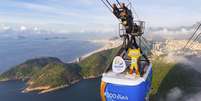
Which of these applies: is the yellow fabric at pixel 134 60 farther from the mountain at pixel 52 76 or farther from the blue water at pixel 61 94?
the mountain at pixel 52 76

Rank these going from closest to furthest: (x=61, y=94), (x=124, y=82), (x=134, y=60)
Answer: (x=124, y=82) → (x=134, y=60) → (x=61, y=94)

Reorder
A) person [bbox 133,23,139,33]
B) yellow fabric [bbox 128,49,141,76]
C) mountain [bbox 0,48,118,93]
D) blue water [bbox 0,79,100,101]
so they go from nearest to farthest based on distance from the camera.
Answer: yellow fabric [bbox 128,49,141,76]
person [bbox 133,23,139,33]
blue water [bbox 0,79,100,101]
mountain [bbox 0,48,118,93]

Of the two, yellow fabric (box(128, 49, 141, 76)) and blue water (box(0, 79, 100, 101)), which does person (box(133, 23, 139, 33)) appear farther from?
blue water (box(0, 79, 100, 101))

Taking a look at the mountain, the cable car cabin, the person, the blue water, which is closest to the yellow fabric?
the cable car cabin

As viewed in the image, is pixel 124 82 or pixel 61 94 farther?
pixel 61 94

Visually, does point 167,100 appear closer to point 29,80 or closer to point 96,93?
point 96,93

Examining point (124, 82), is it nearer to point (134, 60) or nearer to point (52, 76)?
point (134, 60)

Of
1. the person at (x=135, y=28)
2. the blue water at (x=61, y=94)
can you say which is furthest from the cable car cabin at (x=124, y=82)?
the blue water at (x=61, y=94)

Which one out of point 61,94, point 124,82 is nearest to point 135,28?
point 124,82

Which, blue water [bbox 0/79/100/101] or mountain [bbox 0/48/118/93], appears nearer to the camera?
blue water [bbox 0/79/100/101]
